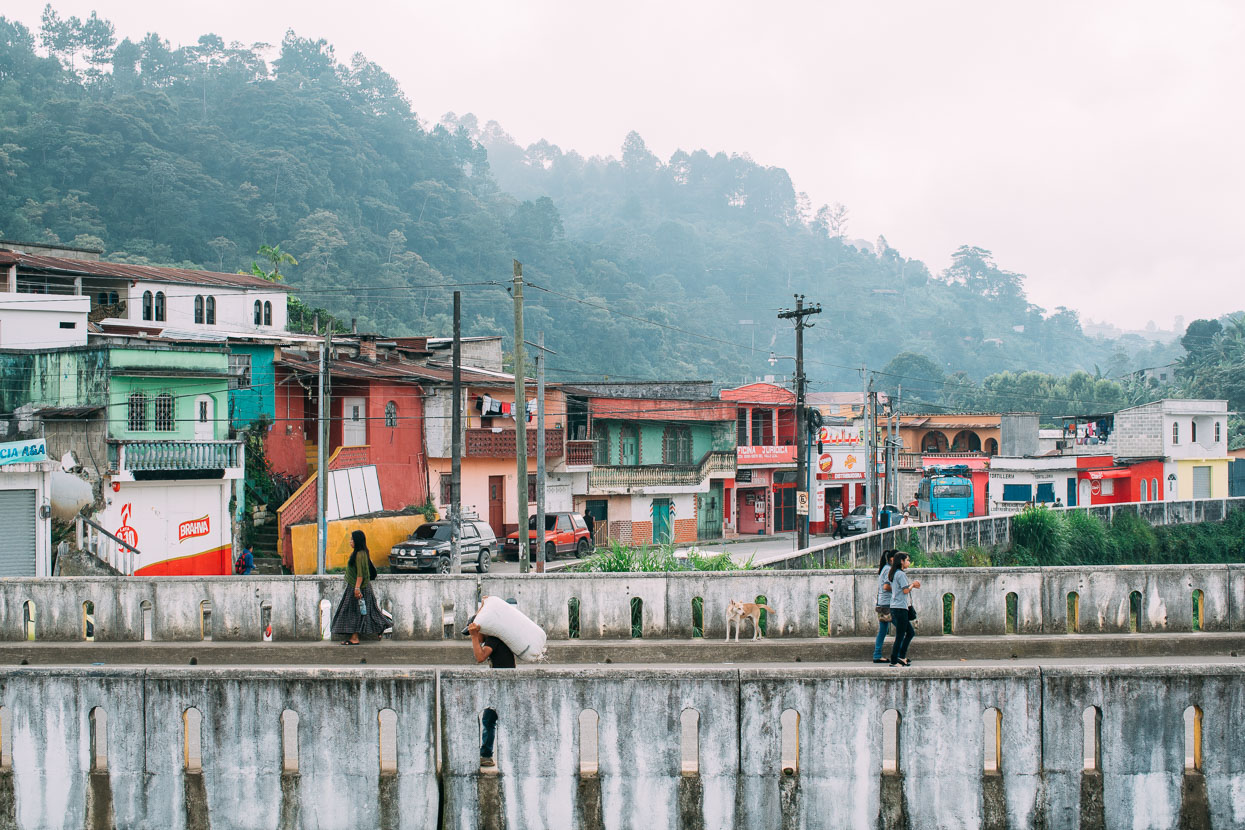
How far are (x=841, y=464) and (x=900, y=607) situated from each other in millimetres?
49237

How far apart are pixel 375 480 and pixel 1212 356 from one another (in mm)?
86817

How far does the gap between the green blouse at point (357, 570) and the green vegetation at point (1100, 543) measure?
62.5 feet

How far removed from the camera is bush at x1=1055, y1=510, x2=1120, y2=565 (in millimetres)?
39594

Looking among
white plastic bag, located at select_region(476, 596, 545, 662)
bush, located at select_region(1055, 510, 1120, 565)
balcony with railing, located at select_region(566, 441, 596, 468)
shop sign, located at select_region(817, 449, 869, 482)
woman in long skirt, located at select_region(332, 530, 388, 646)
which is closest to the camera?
white plastic bag, located at select_region(476, 596, 545, 662)

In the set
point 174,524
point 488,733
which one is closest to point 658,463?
point 174,524

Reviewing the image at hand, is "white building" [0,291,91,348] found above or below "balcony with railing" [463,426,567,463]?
above

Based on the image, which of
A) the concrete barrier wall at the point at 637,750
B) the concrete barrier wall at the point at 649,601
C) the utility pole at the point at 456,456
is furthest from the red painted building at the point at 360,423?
the concrete barrier wall at the point at 637,750

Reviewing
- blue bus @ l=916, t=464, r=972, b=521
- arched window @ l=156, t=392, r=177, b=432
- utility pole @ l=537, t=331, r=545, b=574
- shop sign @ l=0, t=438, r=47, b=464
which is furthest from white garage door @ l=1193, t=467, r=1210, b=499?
shop sign @ l=0, t=438, r=47, b=464

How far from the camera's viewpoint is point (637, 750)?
9367mm

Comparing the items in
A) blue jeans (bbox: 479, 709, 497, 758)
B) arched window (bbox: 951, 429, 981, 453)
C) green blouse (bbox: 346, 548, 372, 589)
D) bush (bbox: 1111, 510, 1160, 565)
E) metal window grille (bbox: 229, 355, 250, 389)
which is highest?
metal window grille (bbox: 229, 355, 250, 389)

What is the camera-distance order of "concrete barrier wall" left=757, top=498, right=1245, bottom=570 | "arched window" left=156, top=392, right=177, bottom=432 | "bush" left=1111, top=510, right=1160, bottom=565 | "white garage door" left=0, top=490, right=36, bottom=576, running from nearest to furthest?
1. "white garage door" left=0, top=490, right=36, bottom=576
2. "concrete barrier wall" left=757, top=498, right=1245, bottom=570
3. "arched window" left=156, top=392, right=177, bottom=432
4. "bush" left=1111, top=510, right=1160, bottom=565

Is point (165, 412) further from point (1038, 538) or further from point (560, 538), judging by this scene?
point (1038, 538)

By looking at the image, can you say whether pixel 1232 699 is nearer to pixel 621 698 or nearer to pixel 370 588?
pixel 621 698

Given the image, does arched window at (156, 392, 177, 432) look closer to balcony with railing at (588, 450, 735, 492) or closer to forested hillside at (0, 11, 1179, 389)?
balcony with railing at (588, 450, 735, 492)
